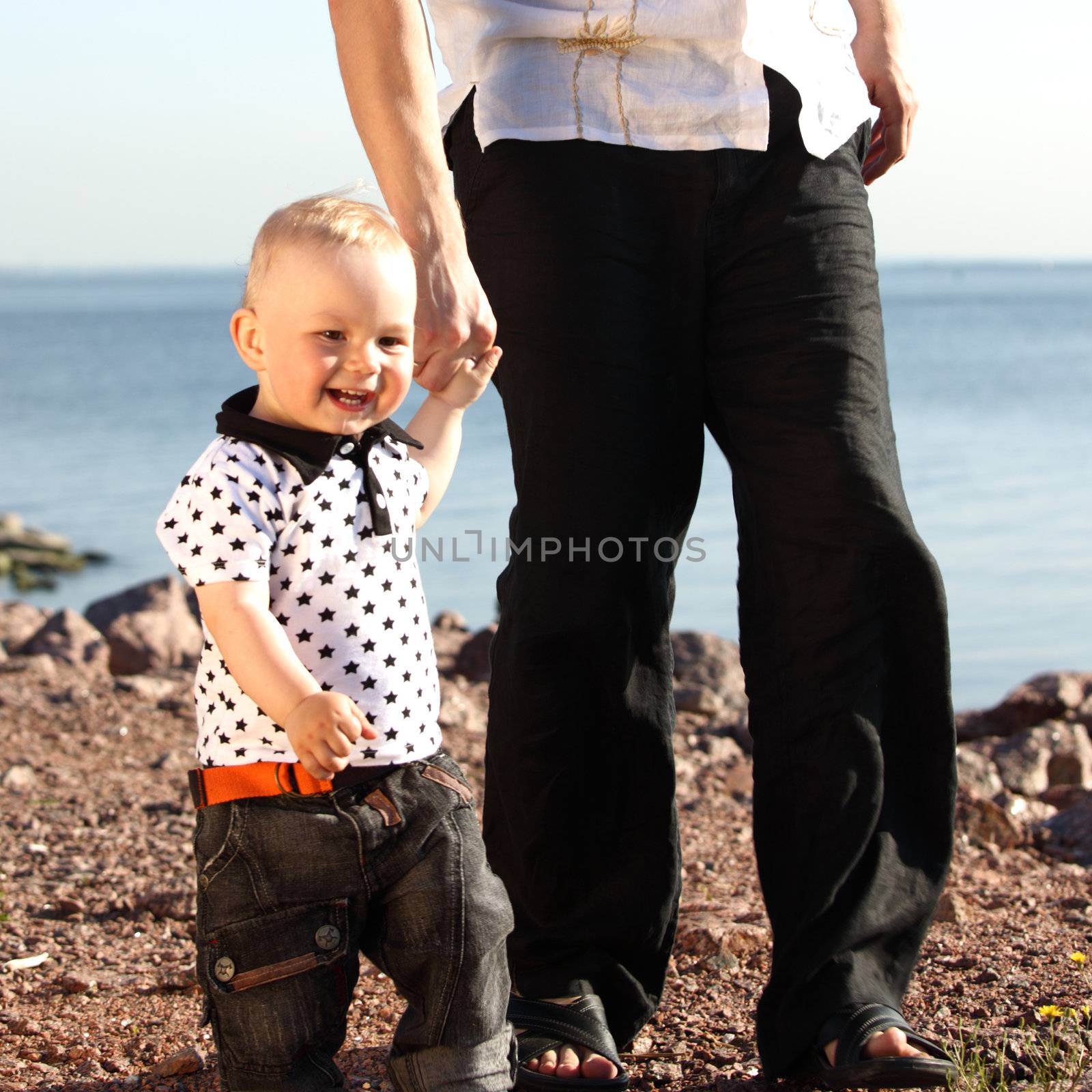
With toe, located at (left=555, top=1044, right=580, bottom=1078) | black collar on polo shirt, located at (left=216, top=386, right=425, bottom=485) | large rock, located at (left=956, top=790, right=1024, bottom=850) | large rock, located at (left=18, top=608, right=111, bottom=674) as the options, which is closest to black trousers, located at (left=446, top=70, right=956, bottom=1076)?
toe, located at (left=555, top=1044, right=580, bottom=1078)

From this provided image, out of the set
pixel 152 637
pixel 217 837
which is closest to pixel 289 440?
pixel 217 837

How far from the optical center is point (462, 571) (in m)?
10.8

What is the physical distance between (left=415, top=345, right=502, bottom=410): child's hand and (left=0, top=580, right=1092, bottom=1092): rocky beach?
3.68ft

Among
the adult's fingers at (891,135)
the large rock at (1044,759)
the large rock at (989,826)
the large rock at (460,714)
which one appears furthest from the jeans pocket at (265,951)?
the large rock at (1044,759)

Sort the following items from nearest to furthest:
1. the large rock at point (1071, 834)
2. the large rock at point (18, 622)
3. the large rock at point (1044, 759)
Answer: the large rock at point (1071, 834)
the large rock at point (1044, 759)
the large rock at point (18, 622)

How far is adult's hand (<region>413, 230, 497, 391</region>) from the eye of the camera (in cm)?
214

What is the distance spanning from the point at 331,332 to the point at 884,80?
49.6 inches

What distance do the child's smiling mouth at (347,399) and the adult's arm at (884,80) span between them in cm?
115

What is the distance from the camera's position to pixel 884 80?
2744 mm

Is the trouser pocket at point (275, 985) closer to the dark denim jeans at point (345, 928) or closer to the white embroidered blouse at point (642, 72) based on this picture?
the dark denim jeans at point (345, 928)

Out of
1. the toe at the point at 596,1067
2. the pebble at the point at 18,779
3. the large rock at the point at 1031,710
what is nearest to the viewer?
the toe at the point at 596,1067

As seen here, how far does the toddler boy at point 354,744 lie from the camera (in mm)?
2014

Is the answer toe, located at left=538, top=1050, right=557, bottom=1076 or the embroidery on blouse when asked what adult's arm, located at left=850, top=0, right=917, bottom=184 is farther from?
toe, located at left=538, top=1050, right=557, bottom=1076

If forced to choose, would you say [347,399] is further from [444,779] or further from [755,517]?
[755,517]
